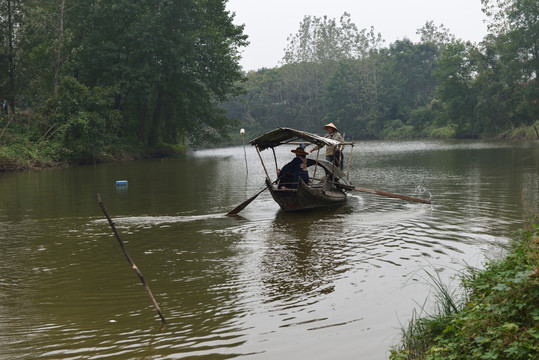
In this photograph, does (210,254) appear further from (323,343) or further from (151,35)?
(151,35)

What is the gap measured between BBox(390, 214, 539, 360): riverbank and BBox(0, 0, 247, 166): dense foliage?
2770 cm

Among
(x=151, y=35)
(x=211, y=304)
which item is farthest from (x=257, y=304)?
(x=151, y=35)

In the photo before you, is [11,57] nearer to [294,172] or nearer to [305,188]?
[294,172]

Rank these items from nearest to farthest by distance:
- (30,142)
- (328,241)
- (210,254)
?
(210,254) < (328,241) < (30,142)

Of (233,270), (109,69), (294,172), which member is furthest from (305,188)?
(109,69)

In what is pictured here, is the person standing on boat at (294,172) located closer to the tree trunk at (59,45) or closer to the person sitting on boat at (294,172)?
the person sitting on boat at (294,172)

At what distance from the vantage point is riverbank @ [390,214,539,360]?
11.9 ft

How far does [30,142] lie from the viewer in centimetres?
2825

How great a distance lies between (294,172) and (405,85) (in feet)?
250

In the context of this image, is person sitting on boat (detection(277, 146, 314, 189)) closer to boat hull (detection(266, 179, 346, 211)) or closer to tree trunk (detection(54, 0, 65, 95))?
boat hull (detection(266, 179, 346, 211))

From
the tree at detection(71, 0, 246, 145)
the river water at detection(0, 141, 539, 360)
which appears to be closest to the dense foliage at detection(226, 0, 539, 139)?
the tree at detection(71, 0, 246, 145)

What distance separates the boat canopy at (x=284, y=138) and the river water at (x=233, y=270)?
1.74 metres

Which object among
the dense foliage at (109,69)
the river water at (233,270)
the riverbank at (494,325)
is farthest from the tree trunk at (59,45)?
the riverbank at (494,325)

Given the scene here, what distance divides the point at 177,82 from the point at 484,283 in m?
34.4
